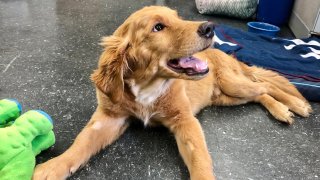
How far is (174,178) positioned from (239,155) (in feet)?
1.35

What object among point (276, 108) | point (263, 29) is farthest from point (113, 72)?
point (263, 29)

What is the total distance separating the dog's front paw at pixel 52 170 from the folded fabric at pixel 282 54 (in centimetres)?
175

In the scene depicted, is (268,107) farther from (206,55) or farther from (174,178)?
(174,178)

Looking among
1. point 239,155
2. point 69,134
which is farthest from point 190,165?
point 69,134

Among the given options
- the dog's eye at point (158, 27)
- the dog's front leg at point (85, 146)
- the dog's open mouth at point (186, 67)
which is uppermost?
the dog's eye at point (158, 27)

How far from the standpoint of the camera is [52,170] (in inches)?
58.2

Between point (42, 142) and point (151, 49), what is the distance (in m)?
0.70

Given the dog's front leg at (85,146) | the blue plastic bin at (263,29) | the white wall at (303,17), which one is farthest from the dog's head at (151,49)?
the white wall at (303,17)

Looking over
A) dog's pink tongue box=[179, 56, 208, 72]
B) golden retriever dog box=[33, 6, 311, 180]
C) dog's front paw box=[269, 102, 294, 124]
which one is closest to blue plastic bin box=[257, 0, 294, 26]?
dog's front paw box=[269, 102, 294, 124]

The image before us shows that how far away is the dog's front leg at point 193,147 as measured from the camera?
1508mm

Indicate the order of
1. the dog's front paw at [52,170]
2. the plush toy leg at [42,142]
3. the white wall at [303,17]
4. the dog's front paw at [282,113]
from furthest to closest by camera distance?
1. the white wall at [303,17]
2. the dog's front paw at [282,113]
3. the plush toy leg at [42,142]
4. the dog's front paw at [52,170]

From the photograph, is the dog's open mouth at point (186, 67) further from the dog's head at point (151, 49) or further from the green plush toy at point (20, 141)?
the green plush toy at point (20, 141)

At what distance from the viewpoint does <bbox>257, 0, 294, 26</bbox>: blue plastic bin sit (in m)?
3.90

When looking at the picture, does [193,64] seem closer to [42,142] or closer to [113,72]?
[113,72]
